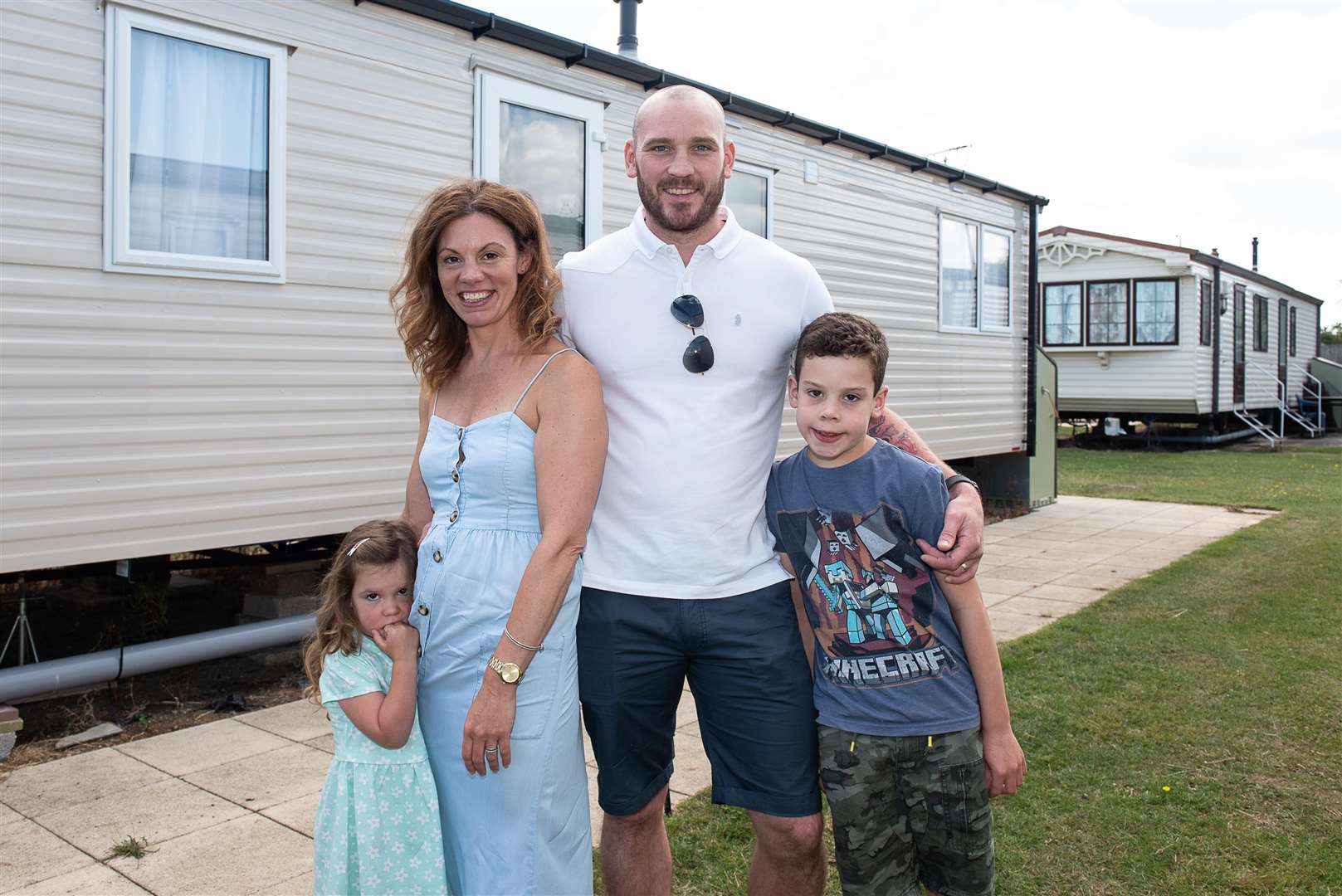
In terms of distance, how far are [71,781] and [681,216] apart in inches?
127

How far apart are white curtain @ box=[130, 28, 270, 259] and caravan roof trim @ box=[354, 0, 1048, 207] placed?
85cm

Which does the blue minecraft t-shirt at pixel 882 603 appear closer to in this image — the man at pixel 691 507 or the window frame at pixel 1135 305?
the man at pixel 691 507

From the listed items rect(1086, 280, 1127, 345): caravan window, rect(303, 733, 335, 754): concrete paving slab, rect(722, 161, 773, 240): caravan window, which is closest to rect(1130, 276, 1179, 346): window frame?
rect(1086, 280, 1127, 345): caravan window

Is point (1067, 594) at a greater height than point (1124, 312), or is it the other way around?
point (1124, 312)

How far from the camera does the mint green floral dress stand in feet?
6.52

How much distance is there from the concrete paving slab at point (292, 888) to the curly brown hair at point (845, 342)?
2037 mm

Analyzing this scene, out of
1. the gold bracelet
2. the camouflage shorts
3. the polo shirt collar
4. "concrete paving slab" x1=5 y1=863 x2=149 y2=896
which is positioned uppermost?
the polo shirt collar

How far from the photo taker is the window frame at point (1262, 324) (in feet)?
75.0

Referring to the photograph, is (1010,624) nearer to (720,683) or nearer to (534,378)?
(720,683)

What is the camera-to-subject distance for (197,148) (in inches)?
191

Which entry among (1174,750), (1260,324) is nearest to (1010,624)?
(1174,750)

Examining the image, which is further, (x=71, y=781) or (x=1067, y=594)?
(x=1067, y=594)

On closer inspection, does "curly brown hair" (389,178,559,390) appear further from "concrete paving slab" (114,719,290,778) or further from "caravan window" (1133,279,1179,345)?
"caravan window" (1133,279,1179,345)

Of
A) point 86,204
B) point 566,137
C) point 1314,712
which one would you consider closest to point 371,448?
point 86,204
